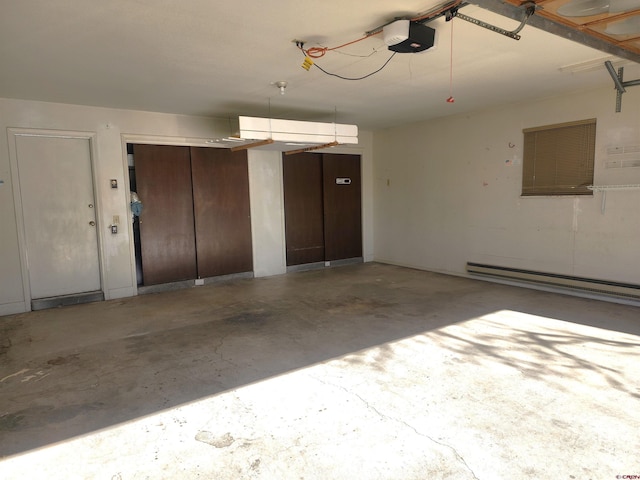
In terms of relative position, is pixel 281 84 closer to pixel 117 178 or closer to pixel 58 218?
pixel 117 178

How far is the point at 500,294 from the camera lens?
5250 mm

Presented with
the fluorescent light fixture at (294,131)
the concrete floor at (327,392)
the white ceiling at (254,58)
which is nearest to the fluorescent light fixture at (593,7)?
the white ceiling at (254,58)

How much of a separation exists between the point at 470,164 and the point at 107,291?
229 inches

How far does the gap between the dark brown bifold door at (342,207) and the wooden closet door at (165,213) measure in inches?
103

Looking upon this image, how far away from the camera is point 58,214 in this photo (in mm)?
5230

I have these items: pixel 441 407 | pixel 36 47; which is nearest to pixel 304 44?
pixel 36 47

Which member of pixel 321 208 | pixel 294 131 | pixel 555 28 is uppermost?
pixel 555 28

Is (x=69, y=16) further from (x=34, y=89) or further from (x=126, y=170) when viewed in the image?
(x=126, y=170)

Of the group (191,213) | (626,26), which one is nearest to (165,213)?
(191,213)

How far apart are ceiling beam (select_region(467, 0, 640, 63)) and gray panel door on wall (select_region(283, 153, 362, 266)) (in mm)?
4618

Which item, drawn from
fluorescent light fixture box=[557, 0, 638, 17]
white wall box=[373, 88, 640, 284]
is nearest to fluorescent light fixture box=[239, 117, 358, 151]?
white wall box=[373, 88, 640, 284]

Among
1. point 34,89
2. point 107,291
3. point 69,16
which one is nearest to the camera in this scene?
point 69,16

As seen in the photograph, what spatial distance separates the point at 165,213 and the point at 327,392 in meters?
4.35

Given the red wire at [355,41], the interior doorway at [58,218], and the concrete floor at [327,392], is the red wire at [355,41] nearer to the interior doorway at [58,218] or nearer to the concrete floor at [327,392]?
the concrete floor at [327,392]
